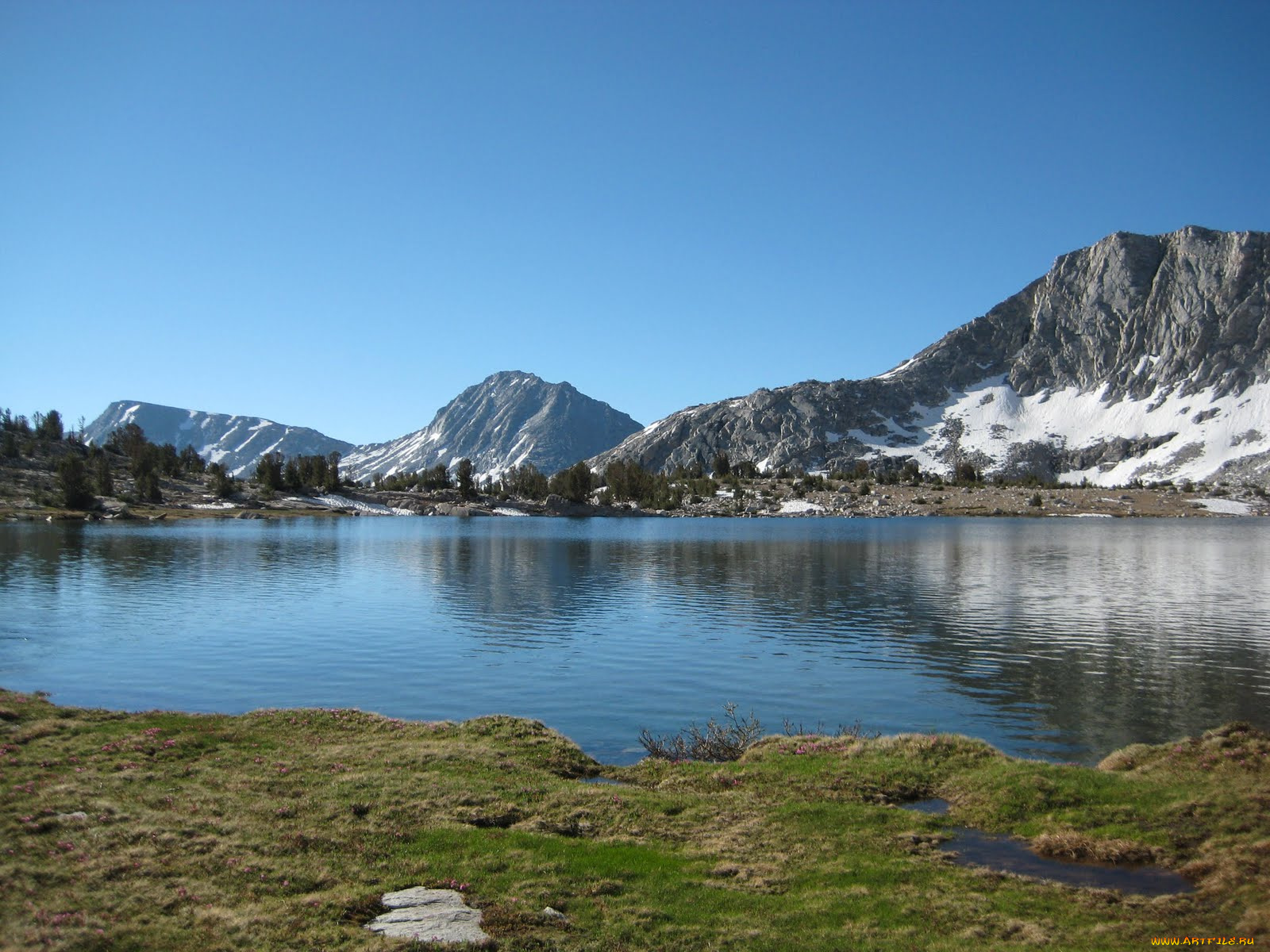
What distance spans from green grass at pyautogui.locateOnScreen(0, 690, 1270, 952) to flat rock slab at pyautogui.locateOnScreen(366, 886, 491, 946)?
33 centimetres

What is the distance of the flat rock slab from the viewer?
45.6ft

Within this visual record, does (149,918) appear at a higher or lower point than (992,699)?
higher

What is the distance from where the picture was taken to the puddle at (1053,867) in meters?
17.6

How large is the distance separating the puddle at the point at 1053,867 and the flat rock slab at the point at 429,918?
1175 centimetres

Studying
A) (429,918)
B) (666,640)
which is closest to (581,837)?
(429,918)

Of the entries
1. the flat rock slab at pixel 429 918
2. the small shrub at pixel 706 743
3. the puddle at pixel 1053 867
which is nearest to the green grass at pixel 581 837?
the flat rock slab at pixel 429 918

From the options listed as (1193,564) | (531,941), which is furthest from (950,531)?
(531,941)

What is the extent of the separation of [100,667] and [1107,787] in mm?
48734

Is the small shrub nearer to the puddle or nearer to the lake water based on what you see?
the lake water

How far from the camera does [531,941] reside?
14.0m

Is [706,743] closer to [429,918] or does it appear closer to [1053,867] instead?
[1053,867]

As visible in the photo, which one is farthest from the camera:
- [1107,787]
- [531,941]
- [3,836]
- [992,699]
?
[992,699]

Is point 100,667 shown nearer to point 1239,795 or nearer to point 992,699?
point 992,699

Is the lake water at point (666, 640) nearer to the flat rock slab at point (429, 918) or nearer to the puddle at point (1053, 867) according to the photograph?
the puddle at point (1053, 867)
